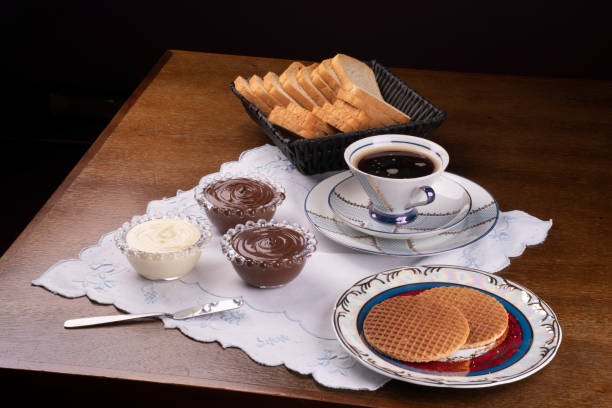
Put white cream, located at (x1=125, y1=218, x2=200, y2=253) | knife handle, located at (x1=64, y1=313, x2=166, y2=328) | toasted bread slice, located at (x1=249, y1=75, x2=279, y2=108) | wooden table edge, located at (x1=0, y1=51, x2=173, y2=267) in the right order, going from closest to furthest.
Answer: knife handle, located at (x1=64, y1=313, x2=166, y2=328) < white cream, located at (x1=125, y1=218, x2=200, y2=253) < wooden table edge, located at (x1=0, y1=51, x2=173, y2=267) < toasted bread slice, located at (x1=249, y1=75, x2=279, y2=108)

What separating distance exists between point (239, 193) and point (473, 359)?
0.57 m

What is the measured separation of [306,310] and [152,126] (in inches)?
33.9

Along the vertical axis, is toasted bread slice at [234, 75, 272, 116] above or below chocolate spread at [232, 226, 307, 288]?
below

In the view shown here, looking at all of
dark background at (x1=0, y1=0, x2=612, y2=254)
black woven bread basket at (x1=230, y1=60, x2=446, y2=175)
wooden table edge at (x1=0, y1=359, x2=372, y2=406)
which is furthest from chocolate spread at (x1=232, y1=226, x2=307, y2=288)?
dark background at (x1=0, y1=0, x2=612, y2=254)

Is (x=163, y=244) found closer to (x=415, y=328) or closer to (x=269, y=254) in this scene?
(x=269, y=254)

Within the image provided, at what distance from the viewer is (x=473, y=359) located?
0.99 meters

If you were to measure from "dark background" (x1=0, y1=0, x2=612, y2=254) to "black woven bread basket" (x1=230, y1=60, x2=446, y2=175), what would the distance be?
179cm

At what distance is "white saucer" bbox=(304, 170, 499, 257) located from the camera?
1.27 metres

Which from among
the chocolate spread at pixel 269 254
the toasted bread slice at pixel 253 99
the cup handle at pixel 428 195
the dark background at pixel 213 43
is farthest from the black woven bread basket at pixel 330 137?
the dark background at pixel 213 43

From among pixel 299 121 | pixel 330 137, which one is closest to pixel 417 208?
pixel 330 137

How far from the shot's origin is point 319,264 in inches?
49.3

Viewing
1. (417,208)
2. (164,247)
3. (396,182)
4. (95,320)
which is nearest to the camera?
(95,320)

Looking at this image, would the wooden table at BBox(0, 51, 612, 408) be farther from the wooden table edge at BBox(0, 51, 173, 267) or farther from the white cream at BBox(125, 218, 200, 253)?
the white cream at BBox(125, 218, 200, 253)

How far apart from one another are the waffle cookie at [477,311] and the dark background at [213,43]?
2.50 meters
